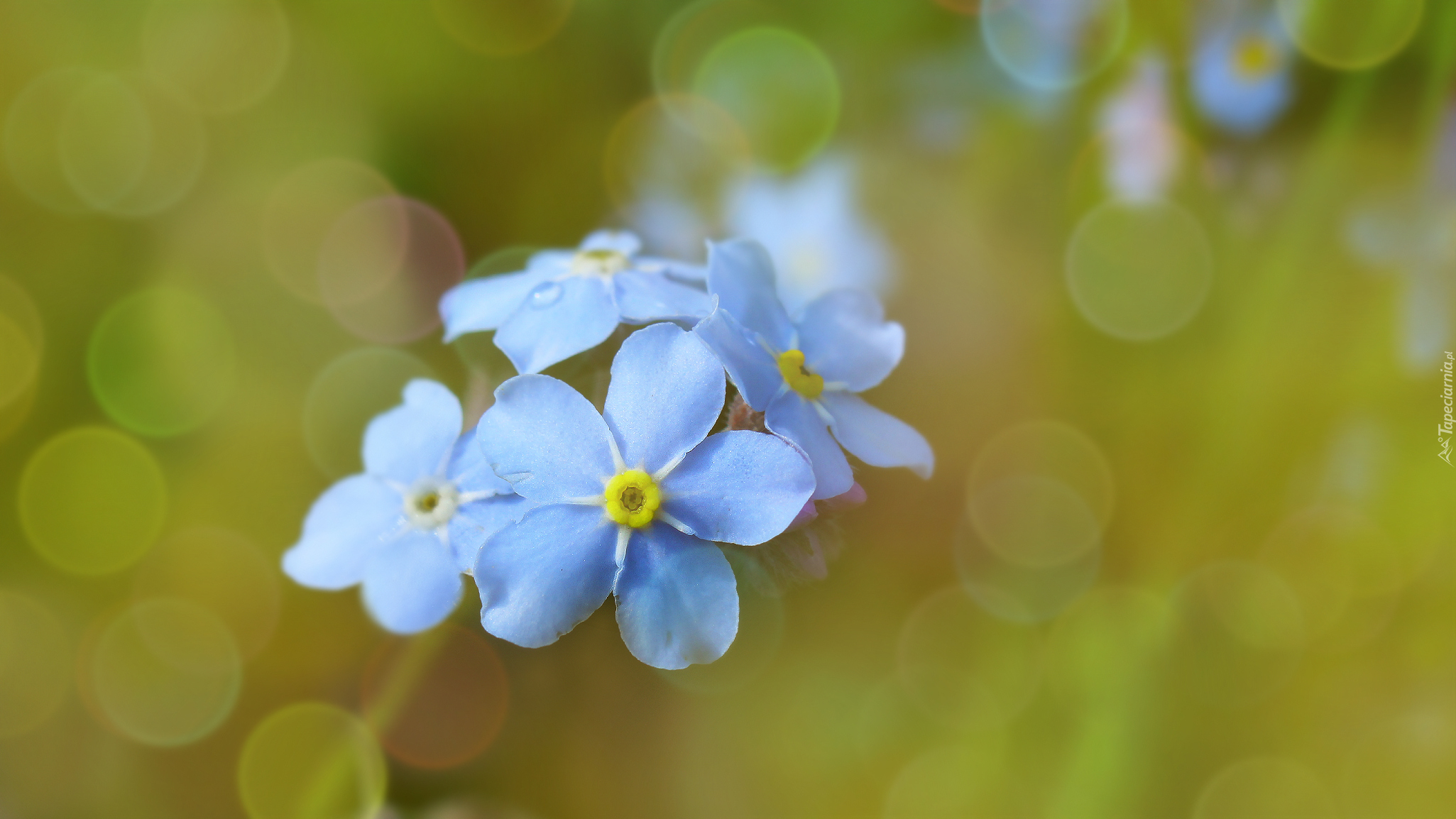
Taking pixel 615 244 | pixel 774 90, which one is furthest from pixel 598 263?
pixel 774 90

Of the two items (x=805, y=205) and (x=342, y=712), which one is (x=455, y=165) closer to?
(x=805, y=205)

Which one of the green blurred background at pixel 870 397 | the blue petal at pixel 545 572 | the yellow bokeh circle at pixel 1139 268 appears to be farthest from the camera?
the yellow bokeh circle at pixel 1139 268

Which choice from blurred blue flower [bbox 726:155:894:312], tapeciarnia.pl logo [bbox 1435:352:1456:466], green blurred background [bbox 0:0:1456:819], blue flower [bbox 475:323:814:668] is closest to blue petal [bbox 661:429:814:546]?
blue flower [bbox 475:323:814:668]

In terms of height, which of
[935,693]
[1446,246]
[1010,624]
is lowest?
[935,693]

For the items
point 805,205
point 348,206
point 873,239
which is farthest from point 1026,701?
point 348,206


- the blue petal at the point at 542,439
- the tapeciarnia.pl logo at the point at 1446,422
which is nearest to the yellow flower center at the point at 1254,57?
the tapeciarnia.pl logo at the point at 1446,422

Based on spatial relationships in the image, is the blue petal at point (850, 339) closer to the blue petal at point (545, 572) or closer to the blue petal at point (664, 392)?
the blue petal at point (664, 392)
